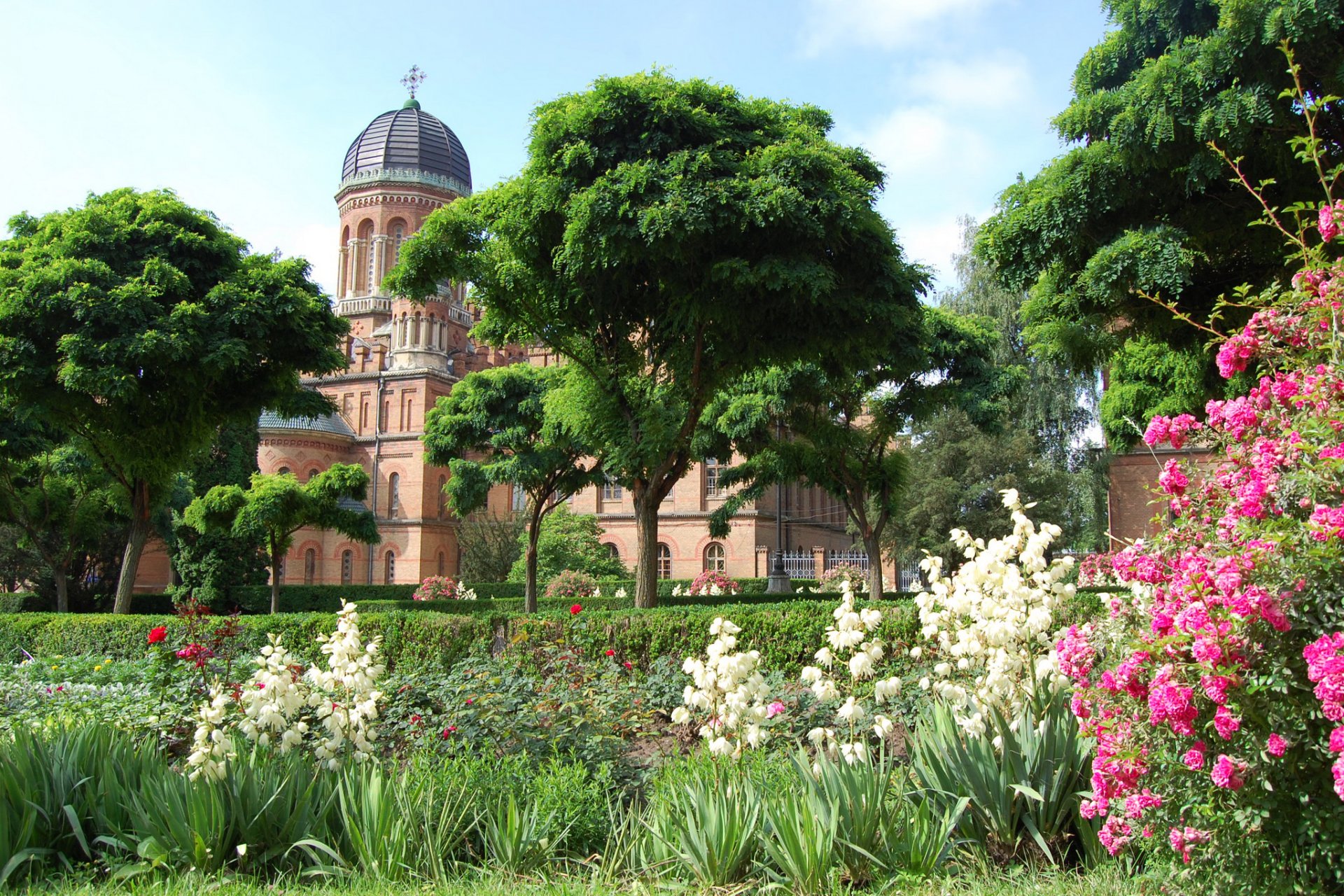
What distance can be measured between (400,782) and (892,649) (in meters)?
4.92

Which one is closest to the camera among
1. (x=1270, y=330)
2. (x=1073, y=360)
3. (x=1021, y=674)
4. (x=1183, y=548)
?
(x=1183, y=548)

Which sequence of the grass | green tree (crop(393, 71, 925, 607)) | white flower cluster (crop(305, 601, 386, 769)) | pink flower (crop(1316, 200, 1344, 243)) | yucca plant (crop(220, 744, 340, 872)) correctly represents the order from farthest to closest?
green tree (crop(393, 71, 925, 607))
white flower cluster (crop(305, 601, 386, 769))
yucca plant (crop(220, 744, 340, 872))
the grass
pink flower (crop(1316, 200, 1344, 243))

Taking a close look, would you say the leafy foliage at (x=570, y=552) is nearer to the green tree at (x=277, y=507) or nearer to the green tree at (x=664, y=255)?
the green tree at (x=277, y=507)

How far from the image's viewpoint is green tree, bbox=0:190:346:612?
13688 millimetres

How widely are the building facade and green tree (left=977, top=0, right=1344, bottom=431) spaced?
2531cm

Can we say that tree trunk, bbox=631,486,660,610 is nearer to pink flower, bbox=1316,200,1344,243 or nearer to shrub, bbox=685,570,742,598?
pink flower, bbox=1316,200,1344,243

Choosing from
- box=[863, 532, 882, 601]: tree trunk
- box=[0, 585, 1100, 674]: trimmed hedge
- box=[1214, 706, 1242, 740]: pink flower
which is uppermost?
box=[863, 532, 882, 601]: tree trunk

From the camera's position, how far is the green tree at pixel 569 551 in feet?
114

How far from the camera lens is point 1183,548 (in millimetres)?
3449

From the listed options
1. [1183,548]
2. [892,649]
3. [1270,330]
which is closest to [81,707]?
[892,649]

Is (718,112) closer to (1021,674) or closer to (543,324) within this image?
(543,324)

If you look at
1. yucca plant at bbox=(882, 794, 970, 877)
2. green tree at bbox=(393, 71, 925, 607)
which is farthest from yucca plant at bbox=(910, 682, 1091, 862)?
green tree at bbox=(393, 71, 925, 607)

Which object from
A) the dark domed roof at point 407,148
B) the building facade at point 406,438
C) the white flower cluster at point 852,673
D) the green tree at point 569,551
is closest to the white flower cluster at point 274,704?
the white flower cluster at point 852,673

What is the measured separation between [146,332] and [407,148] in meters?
41.8
